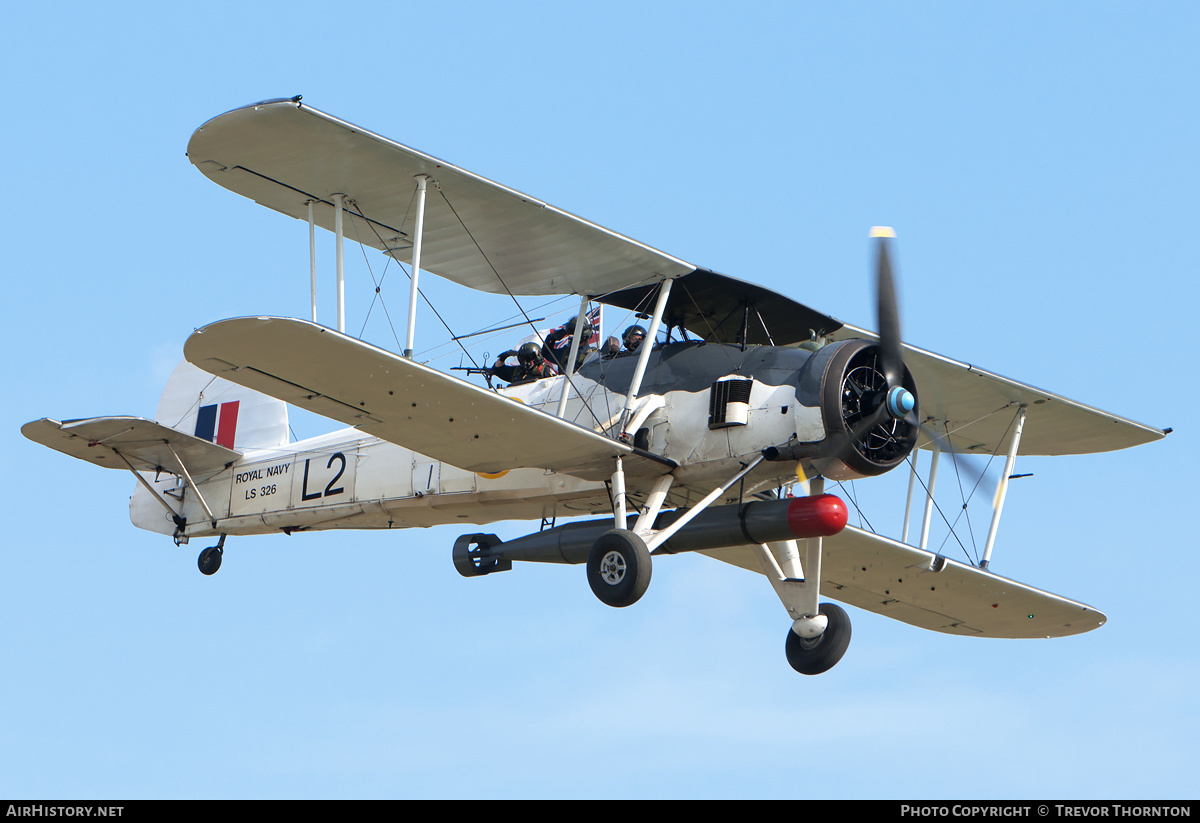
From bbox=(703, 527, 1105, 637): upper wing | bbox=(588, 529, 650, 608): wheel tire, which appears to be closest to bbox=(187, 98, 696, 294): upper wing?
bbox=(588, 529, 650, 608): wheel tire

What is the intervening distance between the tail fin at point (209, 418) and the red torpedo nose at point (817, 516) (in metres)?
7.05

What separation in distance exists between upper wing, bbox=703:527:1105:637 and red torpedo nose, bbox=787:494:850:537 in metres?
2.38

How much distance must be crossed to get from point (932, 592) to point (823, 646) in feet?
7.07

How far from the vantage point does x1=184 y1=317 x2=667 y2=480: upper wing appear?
13086 mm

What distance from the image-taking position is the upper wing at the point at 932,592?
56.0 ft

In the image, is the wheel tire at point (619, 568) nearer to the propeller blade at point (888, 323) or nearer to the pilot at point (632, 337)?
the pilot at point (632, 337)

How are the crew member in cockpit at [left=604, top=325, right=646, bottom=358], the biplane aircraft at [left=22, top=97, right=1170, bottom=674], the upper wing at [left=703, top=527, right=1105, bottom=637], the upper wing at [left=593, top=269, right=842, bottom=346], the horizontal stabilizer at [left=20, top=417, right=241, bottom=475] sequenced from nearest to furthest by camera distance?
the biplane aircraft at [left=22, top=97, right=1170, bottom=674]
the upper wing at [left=593, top=269, right=842, bottom=346]
the crew member in cockpit at [left=604, top=325, right=646, bottom=358]
the horizontal stabilizer at [left=20, top=417, right=241, bottom=475]
the upper wing at [left=703, top=527, right=1105, bottom=637]

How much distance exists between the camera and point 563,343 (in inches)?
640

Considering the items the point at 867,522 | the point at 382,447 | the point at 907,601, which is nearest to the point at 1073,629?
the point at 907,601

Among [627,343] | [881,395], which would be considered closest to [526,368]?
[627,343]

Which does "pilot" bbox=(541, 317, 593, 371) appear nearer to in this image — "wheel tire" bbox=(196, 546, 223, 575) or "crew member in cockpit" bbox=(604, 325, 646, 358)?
"crew member in cockpit" bbox=(604, 325, 646, 358)

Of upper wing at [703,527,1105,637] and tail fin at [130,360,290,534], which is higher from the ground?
tail fin at [130,360,290,534]

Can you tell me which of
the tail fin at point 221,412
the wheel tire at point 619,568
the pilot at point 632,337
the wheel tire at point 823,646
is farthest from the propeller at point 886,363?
the tail fin at point 221,412

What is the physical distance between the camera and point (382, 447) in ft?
56.1
